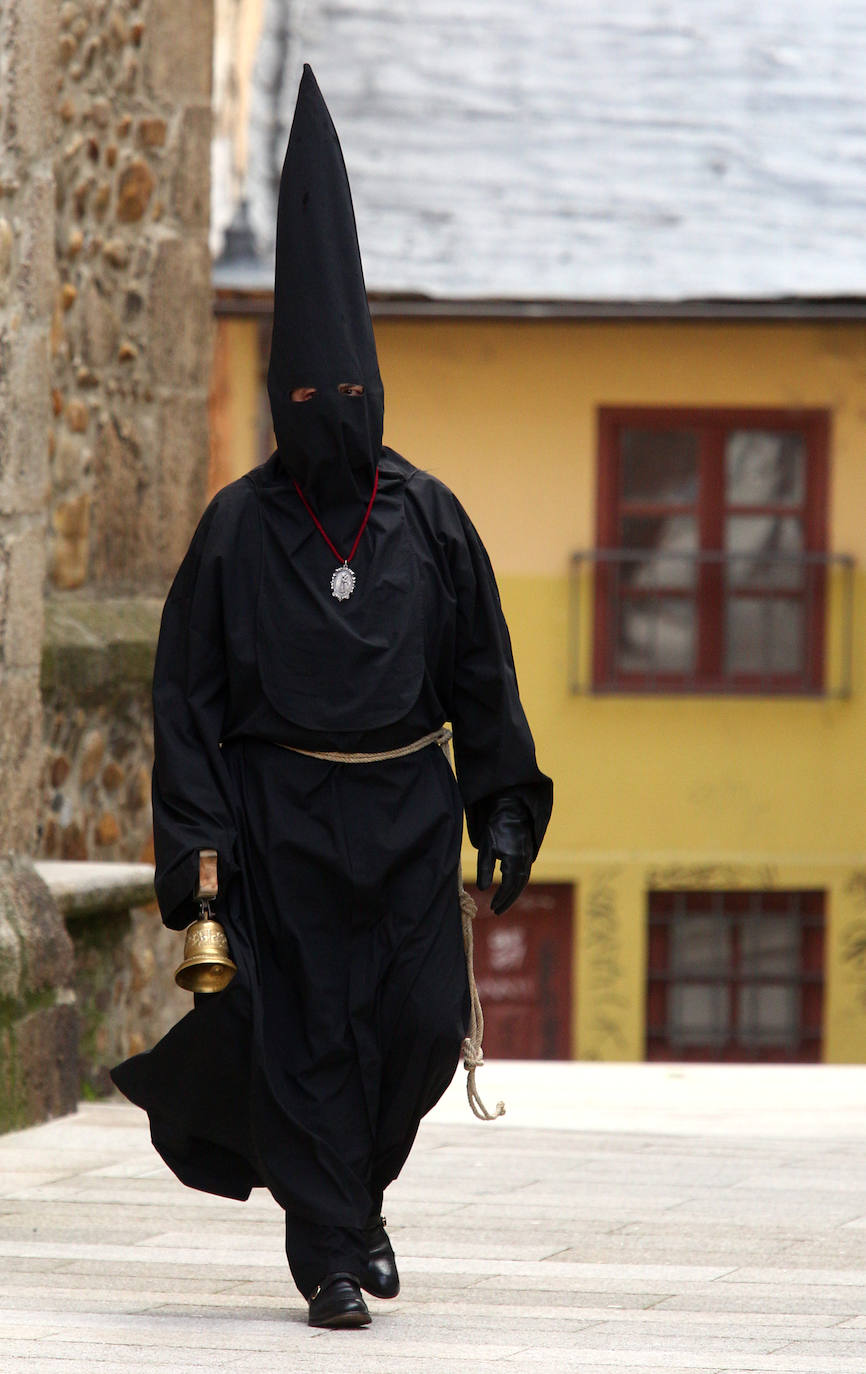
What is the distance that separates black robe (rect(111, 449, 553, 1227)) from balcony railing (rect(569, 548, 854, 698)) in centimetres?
1061

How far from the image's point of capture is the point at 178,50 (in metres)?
7.45

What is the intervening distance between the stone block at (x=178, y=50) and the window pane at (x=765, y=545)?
25.1 ft

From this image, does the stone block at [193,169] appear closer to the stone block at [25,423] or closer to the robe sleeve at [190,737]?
the stone block at [25,423]

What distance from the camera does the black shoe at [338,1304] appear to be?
149 inches

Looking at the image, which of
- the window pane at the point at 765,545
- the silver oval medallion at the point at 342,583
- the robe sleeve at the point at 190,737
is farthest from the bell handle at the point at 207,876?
the window pane at the point at 765,545

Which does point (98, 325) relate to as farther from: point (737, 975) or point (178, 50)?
point (737, 975)

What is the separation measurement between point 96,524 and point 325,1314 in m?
3.62

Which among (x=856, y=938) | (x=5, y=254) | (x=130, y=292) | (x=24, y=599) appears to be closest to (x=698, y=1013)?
(x=856, y=938)

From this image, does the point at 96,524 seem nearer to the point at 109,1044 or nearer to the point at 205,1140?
the point at 109,1044

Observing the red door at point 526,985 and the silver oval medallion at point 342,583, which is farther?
the red door at point 526,985

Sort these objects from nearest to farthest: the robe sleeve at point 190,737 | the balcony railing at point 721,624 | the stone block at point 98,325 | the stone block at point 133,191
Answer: the robe sleeve at point 190,737
the stone block at point 98,325
the stone block at point 133,191
the balcony railing at point 721,624

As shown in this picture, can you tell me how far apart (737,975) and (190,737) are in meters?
10.8

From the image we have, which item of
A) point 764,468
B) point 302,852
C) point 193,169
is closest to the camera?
point 302,852

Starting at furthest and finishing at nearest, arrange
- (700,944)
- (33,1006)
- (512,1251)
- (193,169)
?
(700,944)
(193,169)
(33,1006)
(512,1251)
